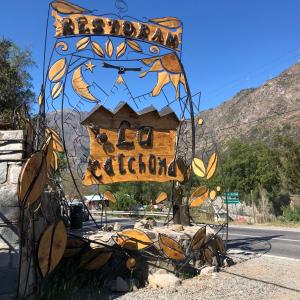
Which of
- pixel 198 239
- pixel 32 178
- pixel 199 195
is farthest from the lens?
pixel 199 195

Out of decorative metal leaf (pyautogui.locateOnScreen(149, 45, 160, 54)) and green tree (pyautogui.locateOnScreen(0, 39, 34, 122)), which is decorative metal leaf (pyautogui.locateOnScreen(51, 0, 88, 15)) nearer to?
decorative metal leaf (pyautogui.locateOnScreen(149, 45, 160, 54))

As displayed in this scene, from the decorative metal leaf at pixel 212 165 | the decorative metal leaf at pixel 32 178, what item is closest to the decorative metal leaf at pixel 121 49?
the decorative metal leaf at pixel 212 165

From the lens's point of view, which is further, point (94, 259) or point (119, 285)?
point (94, 259)

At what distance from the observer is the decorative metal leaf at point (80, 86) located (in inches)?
299

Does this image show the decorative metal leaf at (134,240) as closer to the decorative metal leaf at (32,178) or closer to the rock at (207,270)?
the rock at (207,270)

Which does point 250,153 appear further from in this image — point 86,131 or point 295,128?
point 295,128

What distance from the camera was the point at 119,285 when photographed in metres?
6.58

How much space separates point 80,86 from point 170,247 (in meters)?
3.14

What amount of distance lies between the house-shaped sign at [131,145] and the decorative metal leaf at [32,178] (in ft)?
8.25

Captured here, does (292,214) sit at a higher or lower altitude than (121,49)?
lower

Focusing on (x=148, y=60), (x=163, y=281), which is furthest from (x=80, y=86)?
(x=163, y=281)

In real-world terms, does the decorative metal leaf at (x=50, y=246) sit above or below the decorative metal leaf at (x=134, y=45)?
below

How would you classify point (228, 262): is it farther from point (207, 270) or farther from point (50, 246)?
point (50, 246)

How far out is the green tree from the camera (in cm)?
2293
